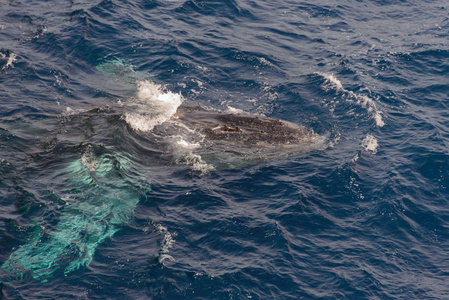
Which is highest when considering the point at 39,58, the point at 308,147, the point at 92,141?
the point at 308,147

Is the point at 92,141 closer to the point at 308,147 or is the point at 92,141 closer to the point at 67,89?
the point at 67,89

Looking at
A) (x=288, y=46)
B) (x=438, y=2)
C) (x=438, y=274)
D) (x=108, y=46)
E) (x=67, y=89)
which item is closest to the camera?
(x=438, y=274)

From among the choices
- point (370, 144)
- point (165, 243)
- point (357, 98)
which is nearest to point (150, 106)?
point (165, 243)

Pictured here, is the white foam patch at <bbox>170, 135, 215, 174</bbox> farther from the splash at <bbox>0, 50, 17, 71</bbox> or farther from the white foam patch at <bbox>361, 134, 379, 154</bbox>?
the splash at <bbox>0, 50, 17, 71</bbox>

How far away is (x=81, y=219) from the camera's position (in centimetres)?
1884

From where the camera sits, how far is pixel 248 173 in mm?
22656

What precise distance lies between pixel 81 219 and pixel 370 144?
16.6m

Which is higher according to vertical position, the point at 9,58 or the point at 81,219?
the point at 81,219

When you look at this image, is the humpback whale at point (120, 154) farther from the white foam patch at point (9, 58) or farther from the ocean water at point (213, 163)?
the white foam patch at point (9, 58)

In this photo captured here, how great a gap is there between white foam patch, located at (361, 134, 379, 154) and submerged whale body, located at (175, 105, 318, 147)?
287 cm

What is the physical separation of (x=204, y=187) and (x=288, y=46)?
2008 cm

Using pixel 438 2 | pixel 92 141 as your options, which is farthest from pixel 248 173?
pixel 438 2

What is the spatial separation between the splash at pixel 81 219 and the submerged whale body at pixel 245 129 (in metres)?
5.15

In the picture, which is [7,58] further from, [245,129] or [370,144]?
[370,144]
